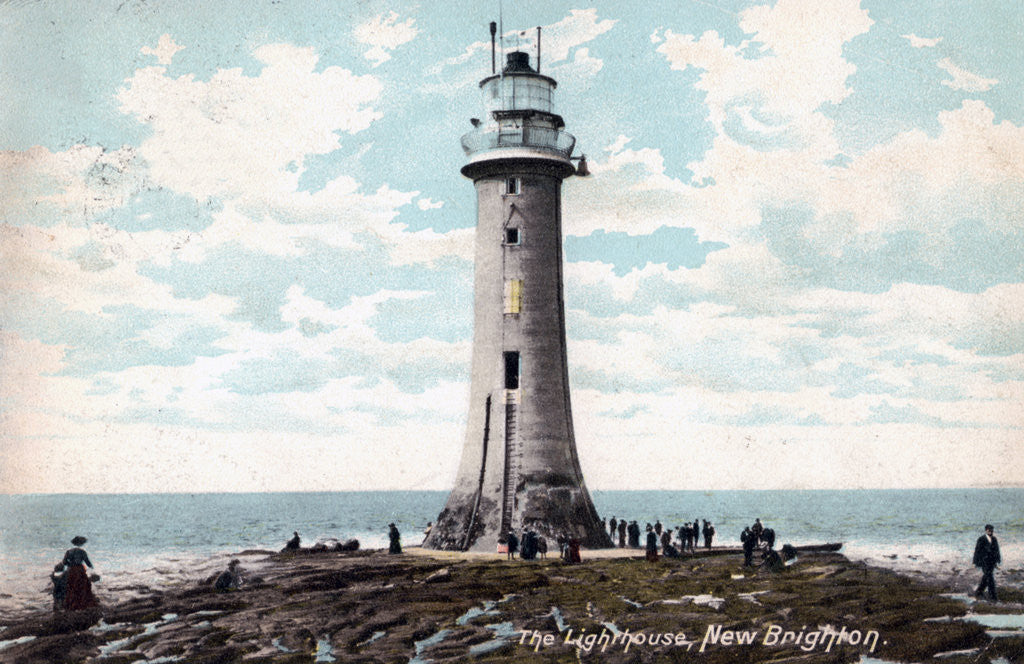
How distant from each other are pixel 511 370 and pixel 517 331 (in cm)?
136

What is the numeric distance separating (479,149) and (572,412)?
31.1ft

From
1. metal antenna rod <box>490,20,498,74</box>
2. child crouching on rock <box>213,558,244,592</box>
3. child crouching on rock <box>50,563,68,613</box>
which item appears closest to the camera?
child crouching on rock <box>50,563,68,613</box>

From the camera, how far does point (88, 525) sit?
9144 cm

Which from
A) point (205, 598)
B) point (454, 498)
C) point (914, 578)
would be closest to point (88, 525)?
point (454, 498)

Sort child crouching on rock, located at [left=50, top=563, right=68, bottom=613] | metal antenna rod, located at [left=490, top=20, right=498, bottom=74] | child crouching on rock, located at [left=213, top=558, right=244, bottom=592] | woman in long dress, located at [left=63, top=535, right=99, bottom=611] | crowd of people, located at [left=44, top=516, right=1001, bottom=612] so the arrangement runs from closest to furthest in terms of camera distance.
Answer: woman in long dress, located at [left=63, top=535, right=99, bottom=611] < crowd of people, located at [left=44, top=516, right=1001, bottom=612] < child crouching on rock, located at [left=50, top=563, right=68, bottom=613] < child crouching on rock, located at [left=213, top=558, right=244, bottom=592] < metal antenna rod, located at [left=490, top=20, right=498, bottom=74]

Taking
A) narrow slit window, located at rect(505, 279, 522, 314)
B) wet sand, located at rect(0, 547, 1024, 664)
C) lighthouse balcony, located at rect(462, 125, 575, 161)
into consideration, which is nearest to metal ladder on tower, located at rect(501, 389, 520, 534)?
narrow slit window, located at rect(505, 279, 522, 314)

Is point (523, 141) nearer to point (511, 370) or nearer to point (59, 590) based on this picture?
point (511, 370)

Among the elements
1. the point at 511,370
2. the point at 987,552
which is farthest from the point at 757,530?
the point at 987,552

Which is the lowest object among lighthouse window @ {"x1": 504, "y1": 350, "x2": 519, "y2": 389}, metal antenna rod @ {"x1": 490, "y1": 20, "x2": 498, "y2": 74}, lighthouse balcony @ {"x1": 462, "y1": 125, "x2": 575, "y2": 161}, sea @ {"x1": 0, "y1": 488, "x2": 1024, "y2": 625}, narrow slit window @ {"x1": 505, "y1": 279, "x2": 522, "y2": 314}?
sea @ {"x1": 0, "y1": 488, "x2": 1024, "y2": 625}

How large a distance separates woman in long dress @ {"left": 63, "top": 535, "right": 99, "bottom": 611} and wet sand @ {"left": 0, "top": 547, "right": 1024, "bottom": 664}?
653mm

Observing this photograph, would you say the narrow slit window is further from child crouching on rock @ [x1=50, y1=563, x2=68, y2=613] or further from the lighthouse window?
child crouching on rock @ [x1=50, y1=563, x2=68, y2=613]

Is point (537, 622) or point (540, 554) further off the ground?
point (540, 554)

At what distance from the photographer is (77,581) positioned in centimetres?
2291

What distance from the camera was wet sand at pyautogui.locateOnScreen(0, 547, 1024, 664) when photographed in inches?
760
